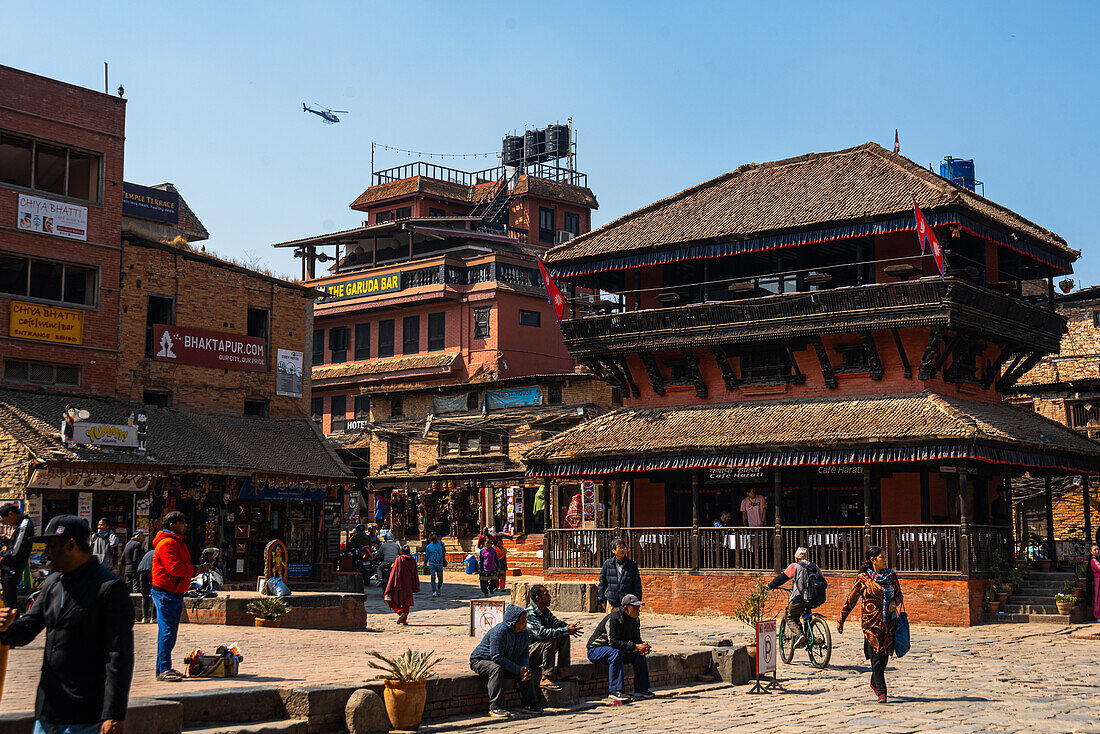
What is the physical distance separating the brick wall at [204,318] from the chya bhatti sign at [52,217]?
155cm

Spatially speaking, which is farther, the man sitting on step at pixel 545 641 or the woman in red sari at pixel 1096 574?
the woman in red sari at pixel 1096 574

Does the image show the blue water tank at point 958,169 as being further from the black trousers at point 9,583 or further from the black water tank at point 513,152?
the black trousers at point 9,583

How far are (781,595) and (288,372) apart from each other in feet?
55.5

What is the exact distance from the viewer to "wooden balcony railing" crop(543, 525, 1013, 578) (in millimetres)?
27438

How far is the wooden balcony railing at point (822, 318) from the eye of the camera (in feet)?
97.1

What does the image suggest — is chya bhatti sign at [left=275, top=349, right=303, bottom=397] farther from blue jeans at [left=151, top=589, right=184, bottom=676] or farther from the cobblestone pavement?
blue jeans at [left=151, top=589, right=184, bottom=676]

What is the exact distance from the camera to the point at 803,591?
744 inches

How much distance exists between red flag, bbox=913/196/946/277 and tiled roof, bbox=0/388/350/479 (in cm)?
1756

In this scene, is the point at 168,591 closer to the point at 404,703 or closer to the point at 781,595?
the point at 404,703

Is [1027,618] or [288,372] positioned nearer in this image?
[1027,618]

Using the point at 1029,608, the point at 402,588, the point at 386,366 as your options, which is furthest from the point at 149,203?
the point at 1029,608

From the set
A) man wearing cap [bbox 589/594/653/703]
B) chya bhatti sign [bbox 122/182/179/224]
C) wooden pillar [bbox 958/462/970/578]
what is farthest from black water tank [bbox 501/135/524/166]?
man wearing cap [bbox 589/594/653/703]

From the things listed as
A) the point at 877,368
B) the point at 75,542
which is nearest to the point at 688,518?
the point at 877,368

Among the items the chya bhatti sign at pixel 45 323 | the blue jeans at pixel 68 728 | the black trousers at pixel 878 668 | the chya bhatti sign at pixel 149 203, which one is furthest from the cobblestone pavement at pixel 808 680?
the chya bhatti sign at pixel 149 203
